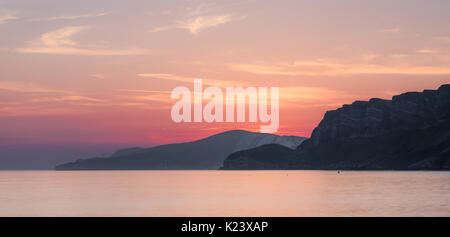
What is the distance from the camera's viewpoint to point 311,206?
96.9m
